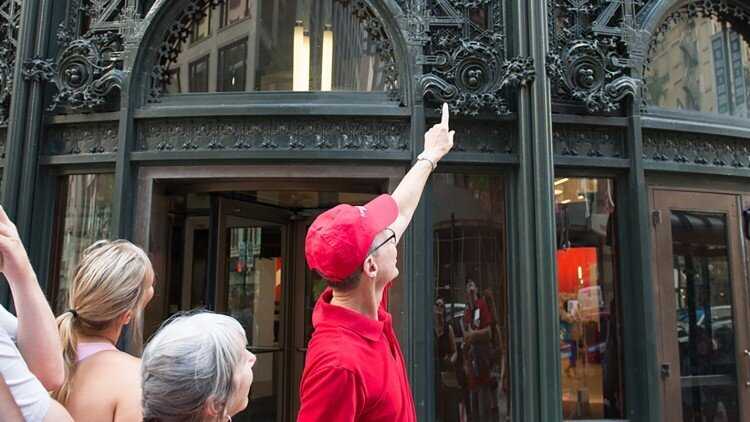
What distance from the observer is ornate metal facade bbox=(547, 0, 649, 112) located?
18.2ft

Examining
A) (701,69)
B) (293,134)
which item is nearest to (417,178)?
(293,134)

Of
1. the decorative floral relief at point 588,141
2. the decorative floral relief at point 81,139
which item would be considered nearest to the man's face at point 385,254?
the decorative floral relief at point 588,141

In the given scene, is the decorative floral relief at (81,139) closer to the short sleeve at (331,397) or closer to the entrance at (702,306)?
the short sleeve at (331,397)

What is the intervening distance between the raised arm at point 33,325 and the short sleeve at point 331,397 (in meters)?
0.77

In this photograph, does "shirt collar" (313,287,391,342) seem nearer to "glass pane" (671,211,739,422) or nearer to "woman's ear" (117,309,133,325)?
"woman's ear" (117,309,133,325)

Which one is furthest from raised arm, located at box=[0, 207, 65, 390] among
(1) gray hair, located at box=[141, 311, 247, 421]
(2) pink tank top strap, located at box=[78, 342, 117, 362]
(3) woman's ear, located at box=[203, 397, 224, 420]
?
(3) woman's ear, located at box=[203, 397, 224, 420]

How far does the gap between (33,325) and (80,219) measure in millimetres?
4629

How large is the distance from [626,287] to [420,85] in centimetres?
274

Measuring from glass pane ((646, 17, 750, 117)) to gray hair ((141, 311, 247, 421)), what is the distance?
5792 millimetres

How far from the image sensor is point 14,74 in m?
5.69

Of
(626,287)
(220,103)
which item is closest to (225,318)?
(220,103)

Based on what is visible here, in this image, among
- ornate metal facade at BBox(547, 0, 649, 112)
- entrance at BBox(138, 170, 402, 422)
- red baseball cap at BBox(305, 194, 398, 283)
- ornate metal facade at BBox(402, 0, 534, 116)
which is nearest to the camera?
red baseball cap at BBox(305, 194, 398, 283)

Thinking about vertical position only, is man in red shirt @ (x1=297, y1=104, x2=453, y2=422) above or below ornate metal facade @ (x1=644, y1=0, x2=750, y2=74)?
below

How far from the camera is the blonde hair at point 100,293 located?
195 cm
